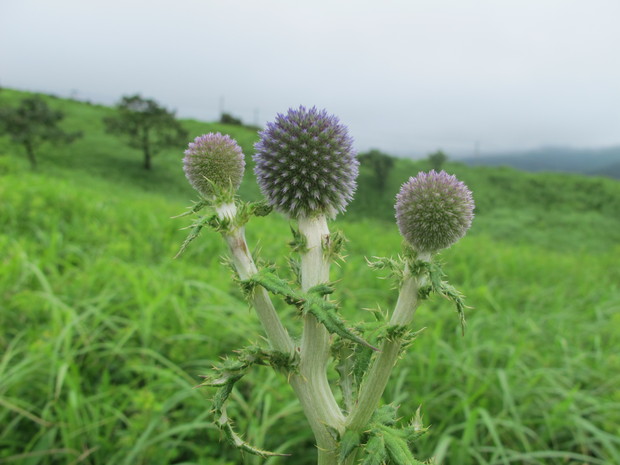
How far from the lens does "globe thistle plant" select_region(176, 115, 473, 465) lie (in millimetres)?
1059

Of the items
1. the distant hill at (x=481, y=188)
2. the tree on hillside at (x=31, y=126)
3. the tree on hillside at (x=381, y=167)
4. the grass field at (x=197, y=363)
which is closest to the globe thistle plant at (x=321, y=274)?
the grass field at (x=197, y=363)

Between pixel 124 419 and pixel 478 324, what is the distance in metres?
4.52

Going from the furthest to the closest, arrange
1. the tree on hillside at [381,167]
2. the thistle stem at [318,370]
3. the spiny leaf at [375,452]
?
the tree on hillside at [381,167]
the thistle stem at [318,370]
the spiny leaf at [375,452]

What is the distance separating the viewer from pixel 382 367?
1102 millimetres

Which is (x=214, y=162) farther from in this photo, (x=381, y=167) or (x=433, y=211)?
(x=381, y=167)

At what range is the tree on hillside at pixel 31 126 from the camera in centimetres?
2972

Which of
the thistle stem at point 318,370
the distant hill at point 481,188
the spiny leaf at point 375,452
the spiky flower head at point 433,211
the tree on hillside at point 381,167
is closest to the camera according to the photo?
the spiny leaf at point 375,452

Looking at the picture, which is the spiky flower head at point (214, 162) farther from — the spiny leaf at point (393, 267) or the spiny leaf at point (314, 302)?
the spiny leaf at point (393, 267)

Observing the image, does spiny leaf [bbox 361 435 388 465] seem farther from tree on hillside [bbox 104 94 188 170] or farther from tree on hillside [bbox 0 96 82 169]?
tree on hillside [bbox 104 94 188 170]

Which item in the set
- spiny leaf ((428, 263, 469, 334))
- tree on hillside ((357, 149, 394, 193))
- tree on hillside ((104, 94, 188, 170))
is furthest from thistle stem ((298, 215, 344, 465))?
tree on hillside ((104, 94, 188, 170))

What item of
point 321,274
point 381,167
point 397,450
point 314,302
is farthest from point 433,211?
point 381,167

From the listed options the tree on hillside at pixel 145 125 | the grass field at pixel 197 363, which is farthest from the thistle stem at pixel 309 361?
the tree on hillside at pixel 145 125

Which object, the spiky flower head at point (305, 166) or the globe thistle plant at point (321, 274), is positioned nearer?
the globe thistle plant at point (321, 274)

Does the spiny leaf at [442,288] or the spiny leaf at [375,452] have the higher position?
the spiny leaf at [442,288]
